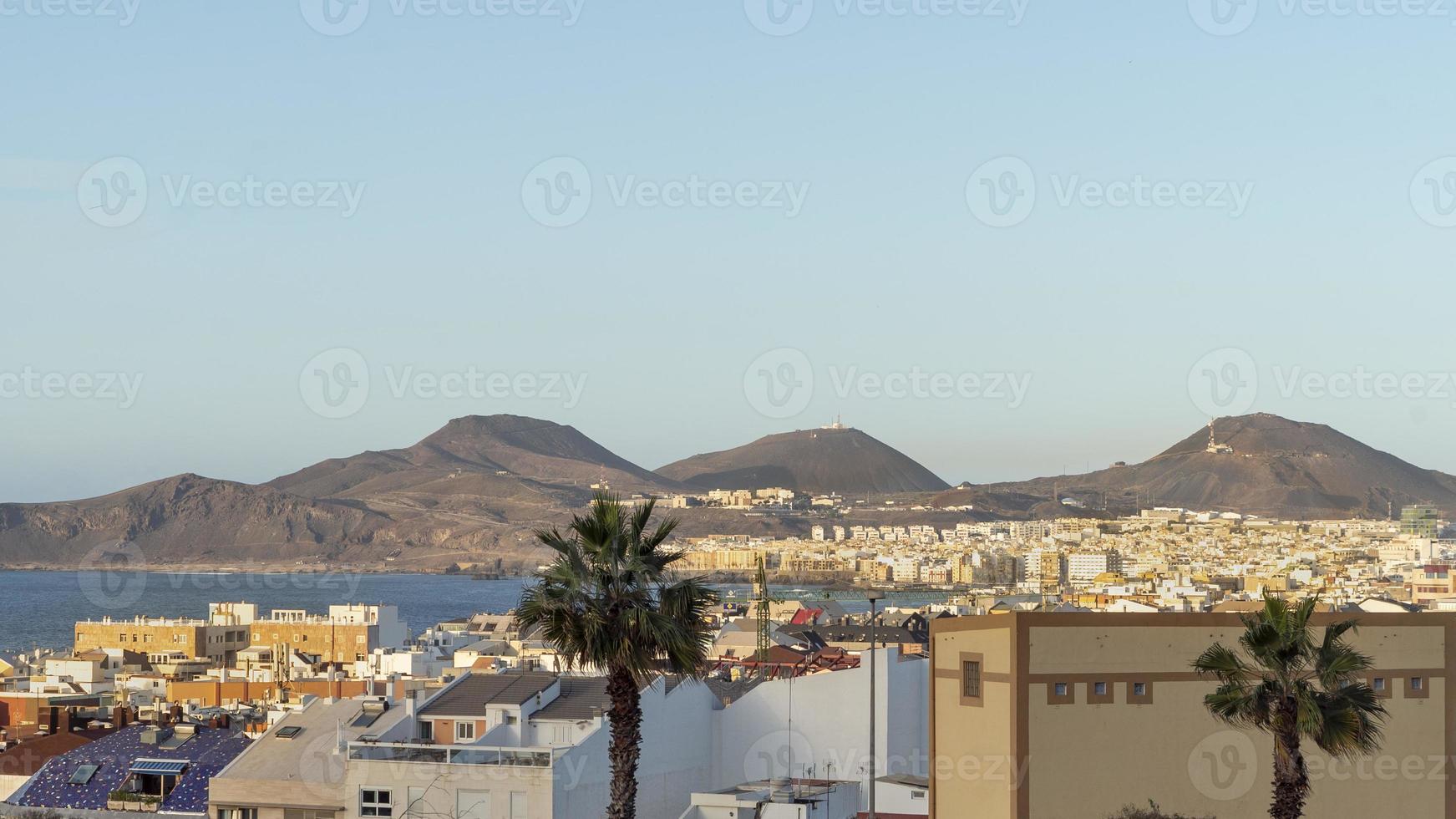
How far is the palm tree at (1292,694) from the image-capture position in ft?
71.9

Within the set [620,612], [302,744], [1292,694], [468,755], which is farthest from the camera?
[302,744]

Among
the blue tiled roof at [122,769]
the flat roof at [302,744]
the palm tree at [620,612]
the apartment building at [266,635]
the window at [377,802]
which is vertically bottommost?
the apartment building at [266,635]

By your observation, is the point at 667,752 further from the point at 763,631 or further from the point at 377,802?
the point at 763,631

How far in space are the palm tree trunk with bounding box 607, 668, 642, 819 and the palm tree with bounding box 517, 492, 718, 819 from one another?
0.01 meters

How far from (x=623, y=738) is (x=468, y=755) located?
25.8ft

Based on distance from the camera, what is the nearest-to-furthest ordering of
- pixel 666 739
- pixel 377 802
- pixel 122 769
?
1. pixel 377 802
2. pixel 666 739
3. pixel 122 769

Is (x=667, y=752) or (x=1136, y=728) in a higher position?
(x=1136, y=728)

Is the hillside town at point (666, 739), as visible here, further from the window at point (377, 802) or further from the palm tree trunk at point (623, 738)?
the palm tree trunk at point (623, 738)

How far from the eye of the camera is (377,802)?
→ 3156cm

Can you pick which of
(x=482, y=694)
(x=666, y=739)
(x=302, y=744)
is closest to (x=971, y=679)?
(x=666, y=739)

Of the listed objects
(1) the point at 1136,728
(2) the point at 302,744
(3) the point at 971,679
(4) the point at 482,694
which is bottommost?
(2) the point at 302,744

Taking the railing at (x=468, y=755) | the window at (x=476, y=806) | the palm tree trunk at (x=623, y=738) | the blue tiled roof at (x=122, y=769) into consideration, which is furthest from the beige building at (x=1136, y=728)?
the blue tiled roof at (x=122, y=769)

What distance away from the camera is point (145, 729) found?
42250 millimetres

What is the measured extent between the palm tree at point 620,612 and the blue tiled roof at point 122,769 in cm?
1542
